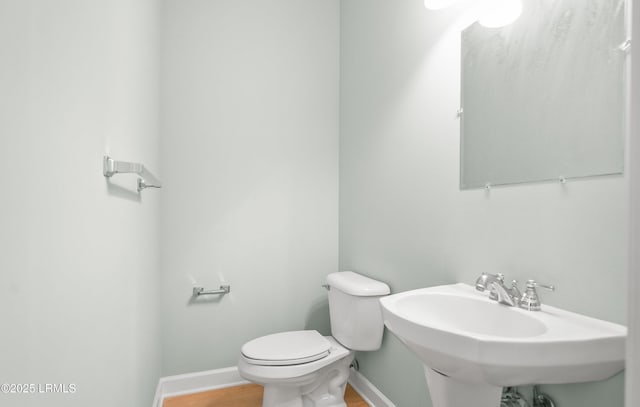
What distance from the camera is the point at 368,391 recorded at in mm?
1809

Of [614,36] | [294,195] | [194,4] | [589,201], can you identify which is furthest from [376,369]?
[194,4]

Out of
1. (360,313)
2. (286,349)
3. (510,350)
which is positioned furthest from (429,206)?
(286,349)

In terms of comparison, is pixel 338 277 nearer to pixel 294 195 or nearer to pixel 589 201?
pixel 294 195

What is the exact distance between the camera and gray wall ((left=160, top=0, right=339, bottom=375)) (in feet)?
6.07

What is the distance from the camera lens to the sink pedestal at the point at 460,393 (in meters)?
0.86

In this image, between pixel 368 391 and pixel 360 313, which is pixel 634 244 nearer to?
pixel 360 313

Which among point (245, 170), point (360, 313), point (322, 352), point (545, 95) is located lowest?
point (322, 352)

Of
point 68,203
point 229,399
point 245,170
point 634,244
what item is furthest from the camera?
point 245,170

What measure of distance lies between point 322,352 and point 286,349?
0.17m

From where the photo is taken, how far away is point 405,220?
1.52 meters

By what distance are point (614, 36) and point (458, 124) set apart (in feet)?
1.64

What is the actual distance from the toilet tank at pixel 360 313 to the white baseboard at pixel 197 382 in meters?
0.74

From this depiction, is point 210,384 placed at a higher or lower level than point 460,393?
lower

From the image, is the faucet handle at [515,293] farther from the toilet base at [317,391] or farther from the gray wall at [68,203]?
the gray wall at [68,203]
